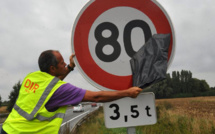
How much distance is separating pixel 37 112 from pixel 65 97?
0.23m

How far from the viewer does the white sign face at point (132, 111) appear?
202 cm

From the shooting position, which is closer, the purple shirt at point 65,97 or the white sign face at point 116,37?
the purple shirt at point 65,97

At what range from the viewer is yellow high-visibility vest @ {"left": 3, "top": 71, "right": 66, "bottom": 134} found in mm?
1790

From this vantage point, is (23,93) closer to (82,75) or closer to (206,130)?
(82,75)

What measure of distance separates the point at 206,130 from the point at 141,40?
204 inches

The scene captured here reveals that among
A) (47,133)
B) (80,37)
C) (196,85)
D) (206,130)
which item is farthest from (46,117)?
(196,85)

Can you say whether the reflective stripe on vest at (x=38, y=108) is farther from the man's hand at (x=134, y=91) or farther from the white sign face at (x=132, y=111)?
the man's hand at (x=134, y=91)

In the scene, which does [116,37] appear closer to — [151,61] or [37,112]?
[151,61]

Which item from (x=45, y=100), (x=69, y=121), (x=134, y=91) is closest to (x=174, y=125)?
(x=134, y=91)

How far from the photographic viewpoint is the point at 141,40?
7.14 feet

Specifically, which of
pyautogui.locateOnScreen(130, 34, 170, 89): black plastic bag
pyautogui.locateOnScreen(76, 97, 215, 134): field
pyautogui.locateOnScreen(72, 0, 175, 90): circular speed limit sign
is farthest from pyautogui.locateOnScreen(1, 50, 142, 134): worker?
pyautogui.locateOnScreen(76, 97, 215, 134): field

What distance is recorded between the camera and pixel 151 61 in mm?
1934

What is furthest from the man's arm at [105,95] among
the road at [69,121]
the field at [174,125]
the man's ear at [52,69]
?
the road at [69,121]

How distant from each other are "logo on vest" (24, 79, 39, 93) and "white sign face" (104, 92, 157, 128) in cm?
59
